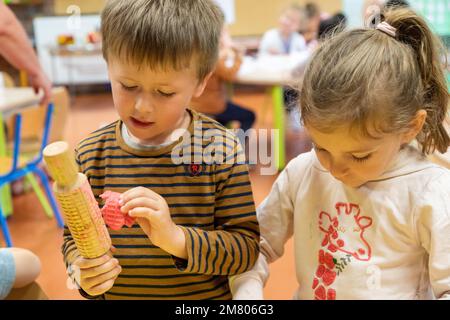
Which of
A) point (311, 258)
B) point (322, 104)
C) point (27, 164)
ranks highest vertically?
point (322, 104)

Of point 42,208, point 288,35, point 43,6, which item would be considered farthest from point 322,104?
point 43,6

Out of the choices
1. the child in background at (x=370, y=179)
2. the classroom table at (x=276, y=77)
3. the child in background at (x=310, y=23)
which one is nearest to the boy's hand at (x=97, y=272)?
the child in background at (x=370, y=179)

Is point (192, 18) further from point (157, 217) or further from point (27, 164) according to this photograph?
point (27, 164)

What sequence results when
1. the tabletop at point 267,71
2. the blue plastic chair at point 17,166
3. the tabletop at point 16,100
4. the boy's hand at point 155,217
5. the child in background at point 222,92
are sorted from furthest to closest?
the tabletop at point 267,71, the child in background at point 222,92, the tabletop at point 16,100, the blue plastic chair at point 17,166, the boy's hand at point 155,217

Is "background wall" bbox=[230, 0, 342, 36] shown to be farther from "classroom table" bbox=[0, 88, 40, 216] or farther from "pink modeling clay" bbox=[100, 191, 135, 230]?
"pink modeling clay" bbox=[100, 191, 135, 230]

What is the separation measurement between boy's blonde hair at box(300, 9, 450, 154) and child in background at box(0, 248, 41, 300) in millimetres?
533

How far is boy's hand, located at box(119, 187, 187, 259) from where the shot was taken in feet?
2.17

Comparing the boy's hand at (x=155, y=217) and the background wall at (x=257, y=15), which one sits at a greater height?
the boy's hand at (x=155, y=217)

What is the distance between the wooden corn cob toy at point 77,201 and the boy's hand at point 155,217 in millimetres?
44

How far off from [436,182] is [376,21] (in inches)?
10.9

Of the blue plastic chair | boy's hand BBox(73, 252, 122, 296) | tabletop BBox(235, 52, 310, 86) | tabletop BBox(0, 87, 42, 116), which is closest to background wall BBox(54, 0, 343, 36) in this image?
tabletop BBox(235, 52, 310, 86)

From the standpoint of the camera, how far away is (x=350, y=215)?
2.83 ft

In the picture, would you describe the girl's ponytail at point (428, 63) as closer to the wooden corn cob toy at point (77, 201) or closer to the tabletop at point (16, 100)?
the wooden corn cob toy at point (77, 201)

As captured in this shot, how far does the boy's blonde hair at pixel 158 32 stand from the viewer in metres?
0.72
